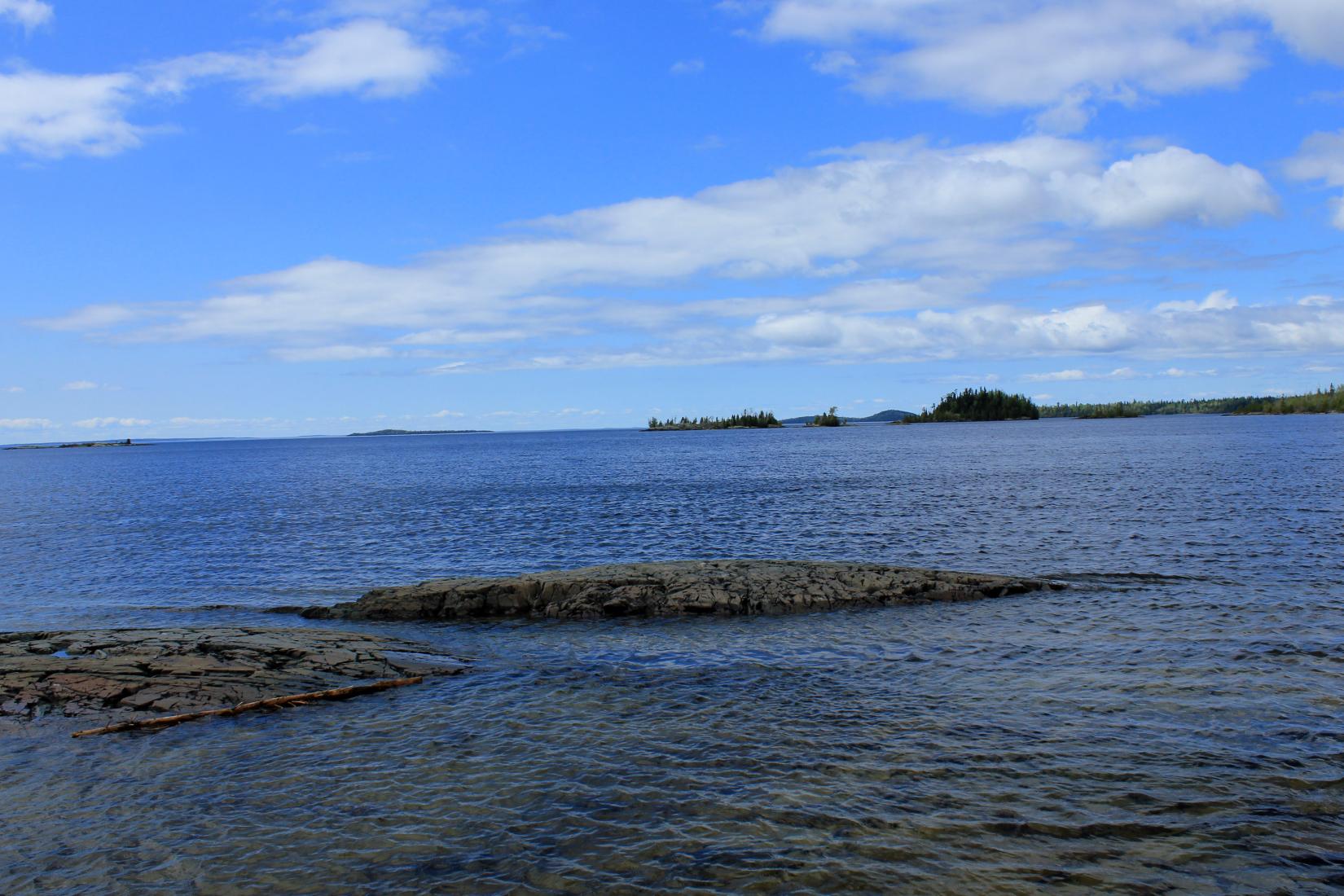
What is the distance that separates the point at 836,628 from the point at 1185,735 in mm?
9829

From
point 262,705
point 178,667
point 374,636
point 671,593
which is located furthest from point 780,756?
point 178,667

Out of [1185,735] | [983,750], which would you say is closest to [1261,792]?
[1185,735]

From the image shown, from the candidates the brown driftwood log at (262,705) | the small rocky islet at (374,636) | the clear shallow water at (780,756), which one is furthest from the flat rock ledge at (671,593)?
the brown driftwood log at (262,705)

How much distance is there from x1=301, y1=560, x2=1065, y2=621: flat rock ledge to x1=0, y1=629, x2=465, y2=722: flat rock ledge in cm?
464

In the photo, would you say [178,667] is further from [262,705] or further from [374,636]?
[374,636]

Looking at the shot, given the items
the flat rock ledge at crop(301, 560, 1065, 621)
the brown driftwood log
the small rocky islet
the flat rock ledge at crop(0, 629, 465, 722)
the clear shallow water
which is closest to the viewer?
the clear shallow water

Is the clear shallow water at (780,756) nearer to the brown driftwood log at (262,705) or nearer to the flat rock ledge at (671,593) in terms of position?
the brown driftwood log at (262,705)

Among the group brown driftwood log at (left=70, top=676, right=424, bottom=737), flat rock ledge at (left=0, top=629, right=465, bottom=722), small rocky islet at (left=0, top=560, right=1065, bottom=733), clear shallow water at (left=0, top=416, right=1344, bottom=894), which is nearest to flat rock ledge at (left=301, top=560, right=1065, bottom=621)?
small rocky islet at (left=0, top=560, right=1065, bottom=733)

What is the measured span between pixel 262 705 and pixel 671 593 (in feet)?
41.6

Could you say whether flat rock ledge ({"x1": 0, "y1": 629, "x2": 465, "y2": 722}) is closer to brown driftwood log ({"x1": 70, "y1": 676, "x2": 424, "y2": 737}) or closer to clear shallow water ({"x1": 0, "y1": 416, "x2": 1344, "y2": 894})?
brown driftwood log ({"x1": 70, "y1": 676, "x2": 424, "y2": 737})

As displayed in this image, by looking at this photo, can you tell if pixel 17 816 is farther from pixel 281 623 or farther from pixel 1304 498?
pixel 1304 498

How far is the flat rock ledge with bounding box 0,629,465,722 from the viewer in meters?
17.7

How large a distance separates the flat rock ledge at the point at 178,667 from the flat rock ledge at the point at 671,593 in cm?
464

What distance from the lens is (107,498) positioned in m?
85.0
